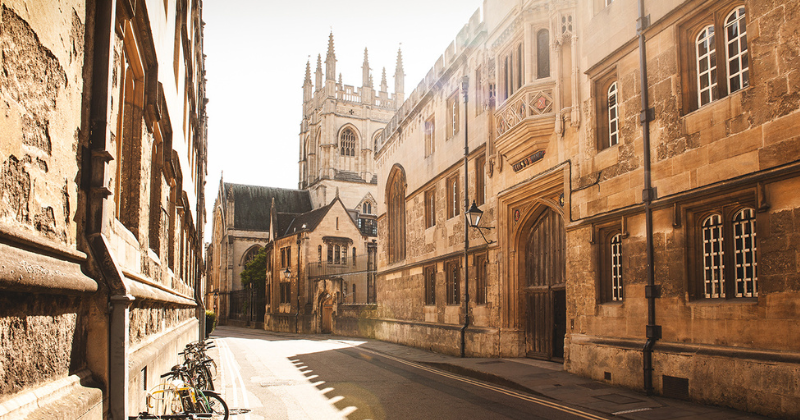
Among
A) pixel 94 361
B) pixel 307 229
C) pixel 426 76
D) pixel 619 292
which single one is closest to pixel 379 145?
pixel 426 76

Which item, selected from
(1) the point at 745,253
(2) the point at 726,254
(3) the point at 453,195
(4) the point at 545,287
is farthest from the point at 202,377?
(3) the point at 453,195

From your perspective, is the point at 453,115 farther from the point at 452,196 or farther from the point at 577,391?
the point at 577,391

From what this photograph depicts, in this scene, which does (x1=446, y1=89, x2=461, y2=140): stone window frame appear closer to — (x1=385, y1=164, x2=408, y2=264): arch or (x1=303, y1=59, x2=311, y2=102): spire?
(x1=385, y1=164, x2=408, y2=264): arch

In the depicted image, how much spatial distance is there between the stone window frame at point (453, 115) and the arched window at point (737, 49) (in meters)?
12.4

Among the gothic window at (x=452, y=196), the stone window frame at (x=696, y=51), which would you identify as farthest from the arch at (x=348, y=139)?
the stone window frame at (x=696, y=51)

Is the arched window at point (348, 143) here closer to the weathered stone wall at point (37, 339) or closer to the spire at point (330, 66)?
the spire at point (330, 66)

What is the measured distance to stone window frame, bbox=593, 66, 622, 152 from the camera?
1296 centimetres

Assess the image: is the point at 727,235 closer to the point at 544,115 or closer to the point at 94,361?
the point at 544,115

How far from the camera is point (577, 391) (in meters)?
11.1

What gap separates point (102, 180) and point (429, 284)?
67.5 ft

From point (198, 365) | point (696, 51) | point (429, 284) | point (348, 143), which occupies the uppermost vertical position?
point (348, 143)

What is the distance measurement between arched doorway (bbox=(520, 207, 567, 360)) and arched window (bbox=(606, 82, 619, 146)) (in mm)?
3075

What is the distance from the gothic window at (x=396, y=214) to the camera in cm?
2820

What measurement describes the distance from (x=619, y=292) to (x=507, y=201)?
5.47m
